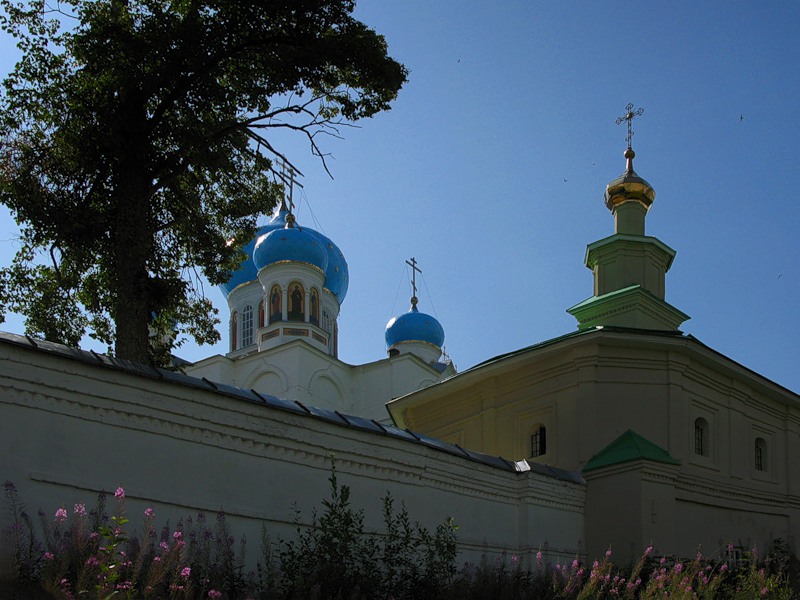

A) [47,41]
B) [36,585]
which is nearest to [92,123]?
[47,41]

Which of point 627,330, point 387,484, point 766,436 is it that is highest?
point 627,330

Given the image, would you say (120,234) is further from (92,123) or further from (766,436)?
(766,436)

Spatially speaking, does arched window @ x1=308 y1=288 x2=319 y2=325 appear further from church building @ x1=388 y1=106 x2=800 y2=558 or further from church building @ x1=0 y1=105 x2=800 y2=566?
church building @ x1=388 y1=106 x2=800 y2=558

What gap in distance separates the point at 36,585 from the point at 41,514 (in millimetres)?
865

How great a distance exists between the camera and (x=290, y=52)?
13453 millimetres

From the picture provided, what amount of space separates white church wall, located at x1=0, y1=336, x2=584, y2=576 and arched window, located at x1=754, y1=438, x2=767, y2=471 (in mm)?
7947

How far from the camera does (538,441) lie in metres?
17.6

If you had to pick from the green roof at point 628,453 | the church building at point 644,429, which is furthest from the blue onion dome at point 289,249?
the green roof at point 628,453

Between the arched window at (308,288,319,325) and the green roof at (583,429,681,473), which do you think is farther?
the arched window at (308,288,319,325)

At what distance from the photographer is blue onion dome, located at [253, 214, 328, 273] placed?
113 ft

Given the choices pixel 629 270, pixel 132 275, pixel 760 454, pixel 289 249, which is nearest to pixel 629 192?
pixel 629 270

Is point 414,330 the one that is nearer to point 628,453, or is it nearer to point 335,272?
point 335,272

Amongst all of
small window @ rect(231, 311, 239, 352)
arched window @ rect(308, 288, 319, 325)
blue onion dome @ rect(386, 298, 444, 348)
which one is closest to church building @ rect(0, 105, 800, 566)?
arched window @ rect(308, 288, 319, 325)

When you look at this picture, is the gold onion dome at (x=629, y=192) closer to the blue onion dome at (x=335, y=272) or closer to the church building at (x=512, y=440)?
the church building at (x=512, y=440)
